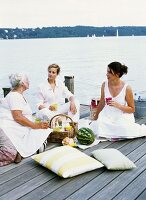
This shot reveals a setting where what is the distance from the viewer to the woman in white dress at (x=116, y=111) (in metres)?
5.28

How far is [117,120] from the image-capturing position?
543cm

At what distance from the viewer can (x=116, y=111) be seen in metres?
5.52

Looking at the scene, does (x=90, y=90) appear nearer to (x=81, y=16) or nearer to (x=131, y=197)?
(x=131, y=197)

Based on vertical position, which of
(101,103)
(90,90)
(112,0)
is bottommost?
(90,90)

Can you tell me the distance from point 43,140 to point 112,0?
5043 centimetres

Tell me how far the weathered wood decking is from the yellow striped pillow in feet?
Result: 0.24

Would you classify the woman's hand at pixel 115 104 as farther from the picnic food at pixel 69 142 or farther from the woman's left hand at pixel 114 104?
the picnic food at pixel 69 142

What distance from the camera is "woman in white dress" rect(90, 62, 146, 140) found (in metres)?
5.28

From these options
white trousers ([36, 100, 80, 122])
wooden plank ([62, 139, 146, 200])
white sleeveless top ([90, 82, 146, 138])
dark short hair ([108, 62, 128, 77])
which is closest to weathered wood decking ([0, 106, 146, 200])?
wooden plank ([62, 139, 146, 200])

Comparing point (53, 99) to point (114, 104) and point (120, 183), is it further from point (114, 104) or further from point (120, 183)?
point (120, 183)

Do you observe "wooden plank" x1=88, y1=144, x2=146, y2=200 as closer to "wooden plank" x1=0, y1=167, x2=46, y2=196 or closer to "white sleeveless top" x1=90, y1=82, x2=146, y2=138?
"wooden plank" x1=0, y1=167, x2=46, y2=196

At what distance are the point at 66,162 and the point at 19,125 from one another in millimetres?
924

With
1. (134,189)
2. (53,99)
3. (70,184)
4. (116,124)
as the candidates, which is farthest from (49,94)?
(134,189)

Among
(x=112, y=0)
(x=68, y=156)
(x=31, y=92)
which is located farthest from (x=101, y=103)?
(x=112, y=0)
